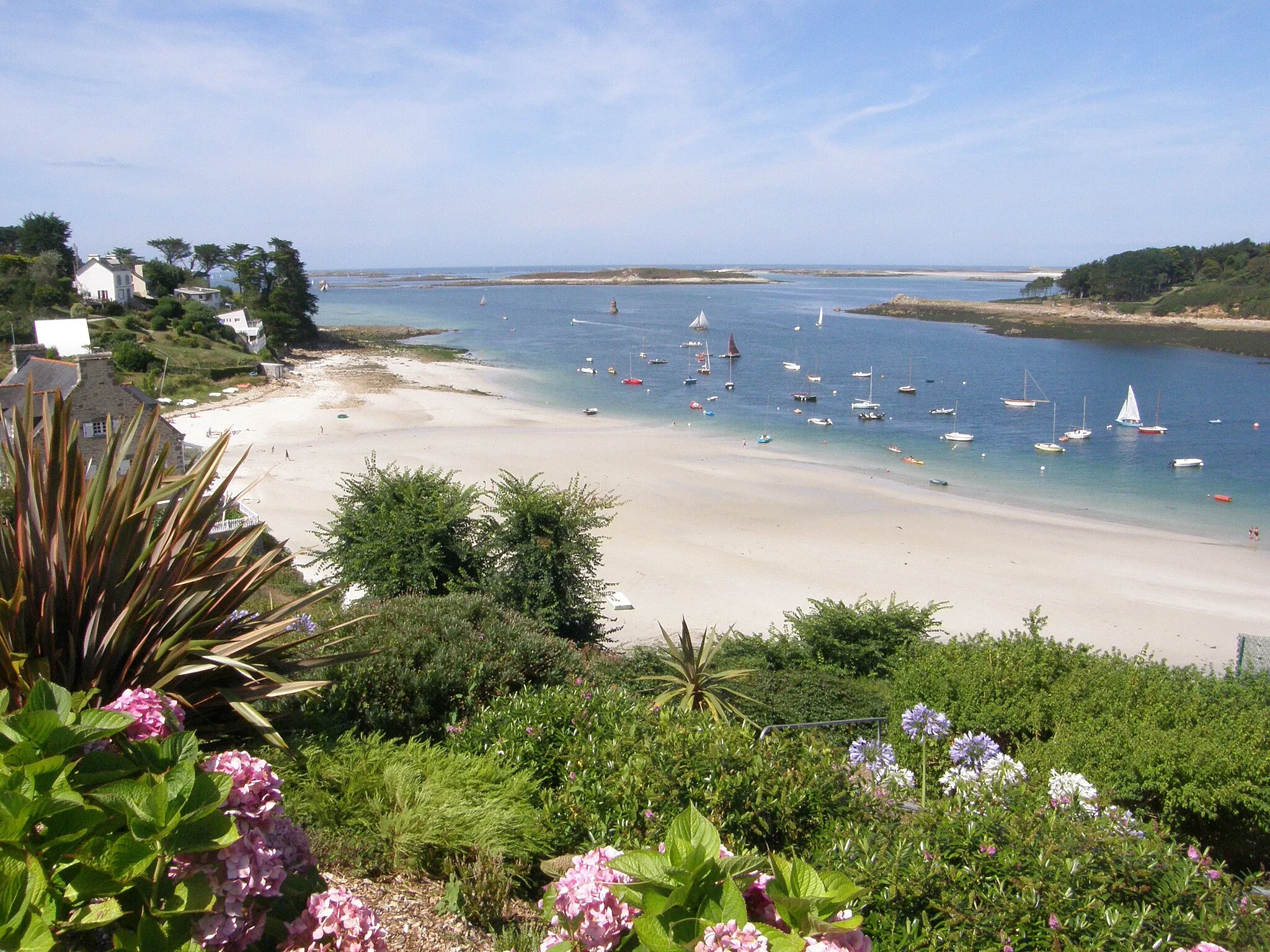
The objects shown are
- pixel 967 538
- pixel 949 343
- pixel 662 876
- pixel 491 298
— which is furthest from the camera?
pixel 491 298

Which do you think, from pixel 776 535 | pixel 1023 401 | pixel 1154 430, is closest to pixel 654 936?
pixel 776 535

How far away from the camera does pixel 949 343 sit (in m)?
91.9

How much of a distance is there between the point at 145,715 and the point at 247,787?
2.19 ft

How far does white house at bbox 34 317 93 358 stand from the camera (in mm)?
45312

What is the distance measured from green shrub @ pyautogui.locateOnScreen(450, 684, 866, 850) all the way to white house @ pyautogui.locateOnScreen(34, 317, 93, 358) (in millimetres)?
48835

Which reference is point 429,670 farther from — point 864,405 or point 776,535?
point 864,405

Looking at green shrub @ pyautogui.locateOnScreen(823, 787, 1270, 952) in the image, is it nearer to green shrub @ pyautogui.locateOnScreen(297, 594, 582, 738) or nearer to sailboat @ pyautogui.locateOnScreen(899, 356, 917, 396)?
green shrub @ pyautogui.locateOnScreen(297, 594, 582, 738)

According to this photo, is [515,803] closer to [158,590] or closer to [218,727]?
[218,727]

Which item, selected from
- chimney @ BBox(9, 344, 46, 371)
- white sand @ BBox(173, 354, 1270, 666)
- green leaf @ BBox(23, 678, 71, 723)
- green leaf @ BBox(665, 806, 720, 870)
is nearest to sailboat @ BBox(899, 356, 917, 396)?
white sand @ BBox(173, 354, 1270, 666)

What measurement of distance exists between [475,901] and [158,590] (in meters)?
2.38

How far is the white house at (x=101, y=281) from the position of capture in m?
64.8

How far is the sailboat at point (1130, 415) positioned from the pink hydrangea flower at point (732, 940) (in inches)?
2221

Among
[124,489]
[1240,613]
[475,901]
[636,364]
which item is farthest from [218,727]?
[636,364]

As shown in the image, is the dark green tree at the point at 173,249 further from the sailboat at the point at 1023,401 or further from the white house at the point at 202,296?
the sailboat at the point at 1023,401
